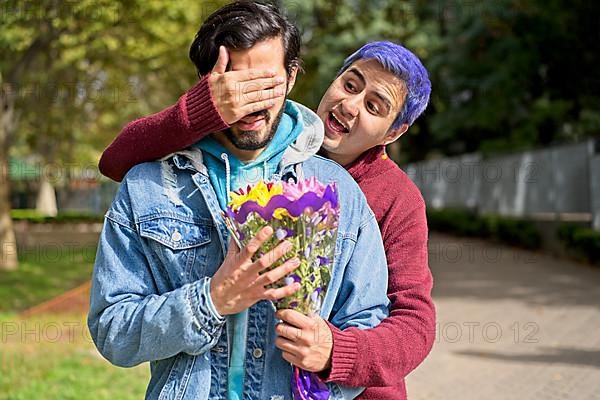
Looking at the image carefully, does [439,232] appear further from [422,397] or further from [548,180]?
[422,397]

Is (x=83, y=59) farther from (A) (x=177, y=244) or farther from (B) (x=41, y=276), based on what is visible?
(A) (x=177, y=244)

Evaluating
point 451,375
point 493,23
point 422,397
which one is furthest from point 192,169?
point 493,23

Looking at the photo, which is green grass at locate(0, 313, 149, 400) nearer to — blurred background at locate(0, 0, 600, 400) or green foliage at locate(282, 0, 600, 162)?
blurred background at locate(0, 0, 600, 400)

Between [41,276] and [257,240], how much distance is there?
586 inches

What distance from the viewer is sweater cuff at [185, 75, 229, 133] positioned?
187 cm

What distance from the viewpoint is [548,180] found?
18.1 meters

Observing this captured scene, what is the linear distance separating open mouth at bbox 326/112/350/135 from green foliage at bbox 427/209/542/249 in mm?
16554

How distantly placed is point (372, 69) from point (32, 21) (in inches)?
447

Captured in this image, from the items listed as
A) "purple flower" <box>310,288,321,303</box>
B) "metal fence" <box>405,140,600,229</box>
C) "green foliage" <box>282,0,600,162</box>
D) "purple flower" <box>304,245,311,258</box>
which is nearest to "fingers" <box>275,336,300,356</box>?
"purple flower" <box>310,288,321,303</box>

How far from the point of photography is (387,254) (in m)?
2.25

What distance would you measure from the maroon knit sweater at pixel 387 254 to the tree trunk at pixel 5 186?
15.1m

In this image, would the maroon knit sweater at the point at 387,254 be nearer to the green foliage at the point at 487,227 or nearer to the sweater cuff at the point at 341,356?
the sweater cuff at the point at 341,356

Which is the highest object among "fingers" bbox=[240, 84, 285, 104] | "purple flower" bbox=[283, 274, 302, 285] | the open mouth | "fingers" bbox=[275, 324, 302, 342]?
"fingers" bbox=[240, 84, 285, 104]

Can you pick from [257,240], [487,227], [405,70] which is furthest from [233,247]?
[487,227]
